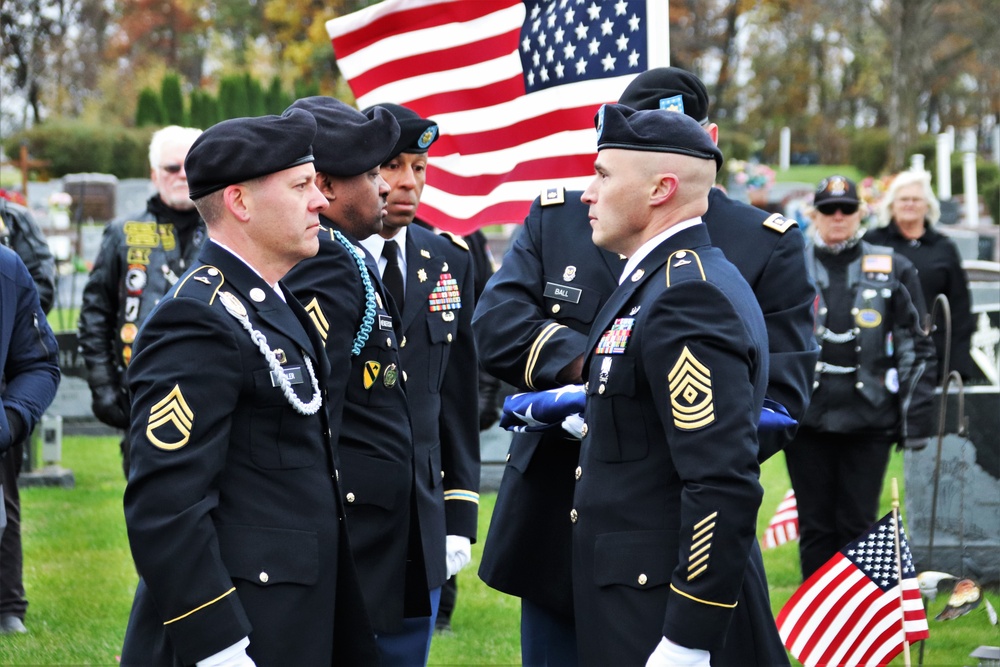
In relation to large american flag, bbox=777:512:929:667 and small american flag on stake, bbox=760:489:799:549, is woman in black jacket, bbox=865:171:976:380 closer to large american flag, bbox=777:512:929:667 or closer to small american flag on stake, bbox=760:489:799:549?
small american flag on stake, bbox=760:489:799:549

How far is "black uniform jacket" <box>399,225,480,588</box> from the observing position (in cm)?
439

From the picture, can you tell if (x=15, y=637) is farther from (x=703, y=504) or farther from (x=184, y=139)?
(x=703, y=504)

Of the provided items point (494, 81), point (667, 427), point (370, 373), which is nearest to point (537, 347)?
point (370, 373)

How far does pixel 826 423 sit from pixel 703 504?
160 inches

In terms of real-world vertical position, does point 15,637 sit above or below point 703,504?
below

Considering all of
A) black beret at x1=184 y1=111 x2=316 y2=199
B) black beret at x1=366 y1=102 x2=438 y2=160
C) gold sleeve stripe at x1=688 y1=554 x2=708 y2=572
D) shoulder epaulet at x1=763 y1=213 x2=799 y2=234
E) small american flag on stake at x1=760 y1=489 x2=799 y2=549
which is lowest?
small american flag on stake at x1=760 y1=489 x2=799 y2=549

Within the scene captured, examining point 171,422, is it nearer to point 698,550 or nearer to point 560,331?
point 698,550

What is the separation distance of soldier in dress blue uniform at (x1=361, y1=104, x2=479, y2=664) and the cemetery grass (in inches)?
74.8

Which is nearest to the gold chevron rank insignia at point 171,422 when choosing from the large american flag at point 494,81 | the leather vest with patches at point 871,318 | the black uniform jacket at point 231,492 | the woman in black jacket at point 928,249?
the black uniform jacket at point 231,492

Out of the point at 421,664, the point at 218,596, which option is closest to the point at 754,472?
the point at 218,596

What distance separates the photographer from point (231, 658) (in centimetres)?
286

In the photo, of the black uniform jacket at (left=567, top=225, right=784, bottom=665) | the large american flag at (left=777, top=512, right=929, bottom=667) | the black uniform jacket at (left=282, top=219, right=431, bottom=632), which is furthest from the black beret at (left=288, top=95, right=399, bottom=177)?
the large american flag at (left=777, top=512, right=929, bottom=667)

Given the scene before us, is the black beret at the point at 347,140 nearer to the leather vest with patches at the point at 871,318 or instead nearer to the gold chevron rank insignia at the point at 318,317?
the gold chevron rank insignia at the point at 318,317

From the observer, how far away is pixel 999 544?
7551 mm
